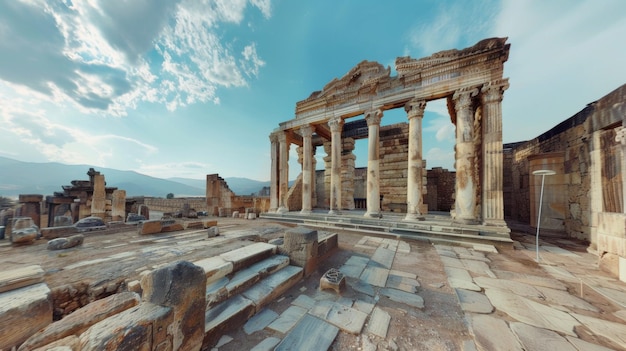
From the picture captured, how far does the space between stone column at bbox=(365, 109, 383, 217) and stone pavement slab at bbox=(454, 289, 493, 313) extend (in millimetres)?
4917

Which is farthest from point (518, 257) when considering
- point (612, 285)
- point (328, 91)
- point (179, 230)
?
point (179, 230)

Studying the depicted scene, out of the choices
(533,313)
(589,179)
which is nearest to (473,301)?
(533,313)

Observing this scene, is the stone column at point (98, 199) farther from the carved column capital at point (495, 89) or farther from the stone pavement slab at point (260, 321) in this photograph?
the carved column capital at point (495, 89)

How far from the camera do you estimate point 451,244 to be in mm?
5605

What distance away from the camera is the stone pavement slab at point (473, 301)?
8.21 ft

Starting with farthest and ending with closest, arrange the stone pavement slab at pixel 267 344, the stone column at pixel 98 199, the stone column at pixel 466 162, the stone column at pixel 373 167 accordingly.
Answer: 1. the stone column at pixel 98 199
2. the stone column at pixel 373 167
3. the stone column at pixel 466 162
4. the stone pavement slab at pixel 267 344

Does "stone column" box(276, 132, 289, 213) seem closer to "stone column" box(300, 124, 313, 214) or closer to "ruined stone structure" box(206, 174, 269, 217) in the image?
"stone column" box(300, 124, 313, 214)

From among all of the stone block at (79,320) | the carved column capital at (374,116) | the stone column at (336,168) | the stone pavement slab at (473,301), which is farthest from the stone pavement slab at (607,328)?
the carved column capital at (374,116)

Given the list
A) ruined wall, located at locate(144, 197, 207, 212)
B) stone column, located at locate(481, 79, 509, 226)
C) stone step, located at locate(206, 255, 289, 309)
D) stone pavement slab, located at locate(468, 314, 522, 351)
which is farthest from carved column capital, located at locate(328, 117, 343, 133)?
ruined wall, located at locate(144, 197, 207, 212)

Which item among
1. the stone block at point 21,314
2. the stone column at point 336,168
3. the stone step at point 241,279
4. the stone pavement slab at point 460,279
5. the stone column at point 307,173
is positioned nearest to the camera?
the stone block at point 21,314

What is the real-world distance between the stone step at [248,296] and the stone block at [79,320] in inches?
31.3

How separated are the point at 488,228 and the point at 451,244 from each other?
134 centimetres

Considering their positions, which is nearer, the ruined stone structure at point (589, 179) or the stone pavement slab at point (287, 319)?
the stone pavement slab at point (287, 319)

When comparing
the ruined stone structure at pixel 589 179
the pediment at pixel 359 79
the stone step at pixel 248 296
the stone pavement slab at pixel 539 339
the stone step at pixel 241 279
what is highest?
the pediment at pixel 359 79
